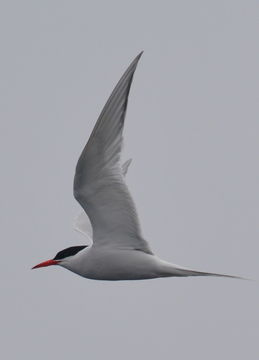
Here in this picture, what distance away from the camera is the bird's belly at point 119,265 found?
888cm

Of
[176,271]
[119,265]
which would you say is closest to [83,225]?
[119,265]

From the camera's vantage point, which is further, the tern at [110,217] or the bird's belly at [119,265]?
the bird's belly at [119,265]

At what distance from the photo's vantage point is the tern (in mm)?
7855

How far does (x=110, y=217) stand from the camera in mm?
8773

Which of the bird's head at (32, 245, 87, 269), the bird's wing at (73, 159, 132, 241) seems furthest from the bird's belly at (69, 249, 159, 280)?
the bird's wing at (73, 159, 132, 241)

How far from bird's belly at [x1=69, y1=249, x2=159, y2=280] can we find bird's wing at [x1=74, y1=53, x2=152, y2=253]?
0.09 metres

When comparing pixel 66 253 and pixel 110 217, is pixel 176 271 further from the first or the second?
pixel 66 253

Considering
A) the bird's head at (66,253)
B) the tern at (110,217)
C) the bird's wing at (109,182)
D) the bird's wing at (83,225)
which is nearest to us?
the bird's wing at (109,182)

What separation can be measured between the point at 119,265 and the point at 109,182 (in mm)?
1092

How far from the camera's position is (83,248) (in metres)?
9.41

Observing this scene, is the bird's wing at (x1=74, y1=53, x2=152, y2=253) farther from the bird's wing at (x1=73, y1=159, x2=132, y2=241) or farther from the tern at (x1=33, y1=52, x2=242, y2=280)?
the bird's wing at (x1=73, y1=159, x2=132, y2=241)

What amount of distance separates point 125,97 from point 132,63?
420mm

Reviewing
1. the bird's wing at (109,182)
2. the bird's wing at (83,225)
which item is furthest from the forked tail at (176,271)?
the bird's wing at (83,225)

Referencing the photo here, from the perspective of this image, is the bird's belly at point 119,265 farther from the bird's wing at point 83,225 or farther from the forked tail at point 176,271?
the bird's wing at point 83,225
